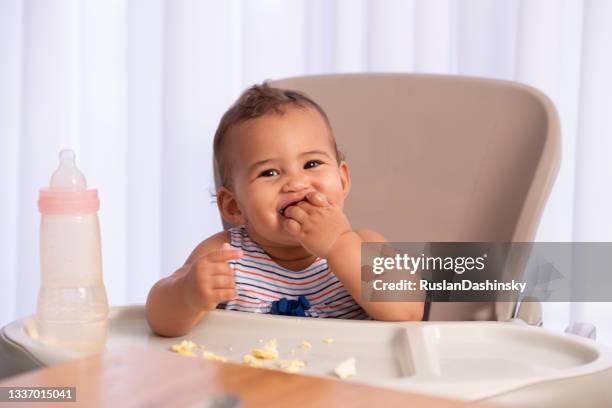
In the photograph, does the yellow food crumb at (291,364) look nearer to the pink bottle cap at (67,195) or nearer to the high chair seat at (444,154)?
the pink bottle cap at (67,195)

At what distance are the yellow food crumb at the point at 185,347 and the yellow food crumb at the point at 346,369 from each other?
7.0 inches

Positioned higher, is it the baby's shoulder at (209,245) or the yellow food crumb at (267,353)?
the baby's shoulder at (209,245)

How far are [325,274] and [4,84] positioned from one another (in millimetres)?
1580

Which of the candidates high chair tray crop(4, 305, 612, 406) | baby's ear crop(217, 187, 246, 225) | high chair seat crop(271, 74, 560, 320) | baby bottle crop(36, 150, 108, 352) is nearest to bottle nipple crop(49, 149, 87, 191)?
baby bottle crop(36, 150, 108, 352)

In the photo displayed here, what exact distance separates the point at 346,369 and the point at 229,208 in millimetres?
531

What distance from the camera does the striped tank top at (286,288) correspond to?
3.91 ft

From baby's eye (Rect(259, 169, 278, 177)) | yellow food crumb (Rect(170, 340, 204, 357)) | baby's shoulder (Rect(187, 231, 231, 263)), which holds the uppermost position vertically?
baby's eye (Rect(259, 169, 278, 177))

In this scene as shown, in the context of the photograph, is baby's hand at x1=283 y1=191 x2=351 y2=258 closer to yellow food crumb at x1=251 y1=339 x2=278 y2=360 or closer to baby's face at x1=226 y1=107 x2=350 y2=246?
baby's face at x1=226 y1=107 x2=350 y2=246

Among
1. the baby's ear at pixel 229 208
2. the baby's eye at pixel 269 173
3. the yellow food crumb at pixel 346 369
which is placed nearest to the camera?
the yellow food crumb at pixel 346 369

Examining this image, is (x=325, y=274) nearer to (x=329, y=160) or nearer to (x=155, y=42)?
(x=329, y=160)

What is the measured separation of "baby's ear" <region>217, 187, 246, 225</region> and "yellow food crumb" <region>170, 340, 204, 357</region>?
1.15 feet

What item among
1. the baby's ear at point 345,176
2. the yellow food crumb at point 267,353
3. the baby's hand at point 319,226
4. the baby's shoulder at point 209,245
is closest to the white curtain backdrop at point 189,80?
the baby's ear at point 345,176

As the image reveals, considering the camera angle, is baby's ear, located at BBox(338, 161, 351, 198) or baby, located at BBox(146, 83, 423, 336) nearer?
baby, located at BBox(146, 83, 423, 336)

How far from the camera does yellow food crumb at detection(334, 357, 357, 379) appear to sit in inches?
32.5
